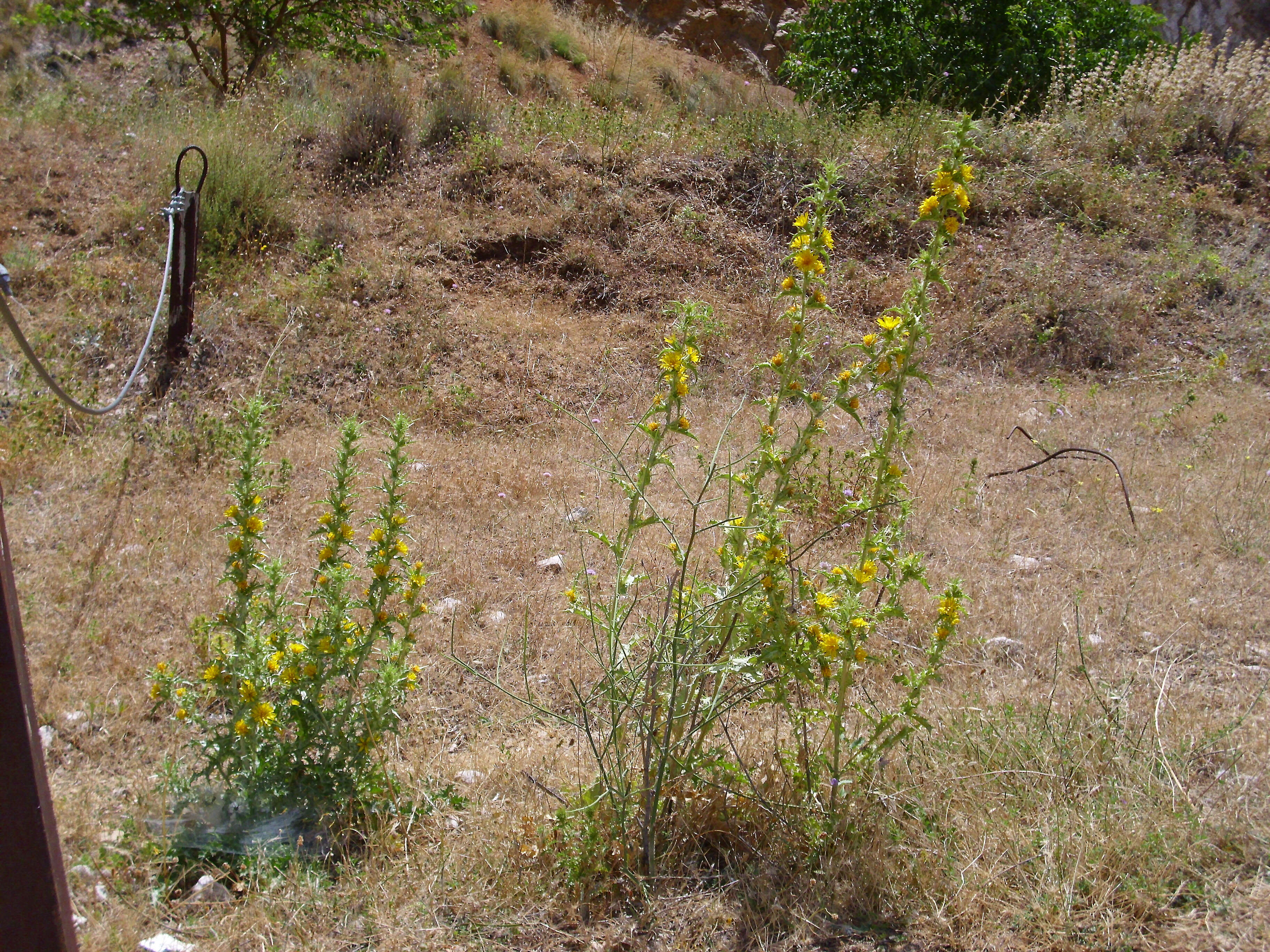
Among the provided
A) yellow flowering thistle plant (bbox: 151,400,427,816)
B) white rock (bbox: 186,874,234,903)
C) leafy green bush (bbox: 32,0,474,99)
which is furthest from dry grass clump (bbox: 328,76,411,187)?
white rock (bbox: 186,874,234,903)

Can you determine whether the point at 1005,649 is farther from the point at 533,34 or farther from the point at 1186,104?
the point at 533,34

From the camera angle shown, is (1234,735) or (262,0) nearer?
(1234,735)

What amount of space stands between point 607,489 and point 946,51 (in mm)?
7807

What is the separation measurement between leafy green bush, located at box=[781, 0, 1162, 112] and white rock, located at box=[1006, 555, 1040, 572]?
6870 millimetres

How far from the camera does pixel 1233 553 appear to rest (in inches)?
158

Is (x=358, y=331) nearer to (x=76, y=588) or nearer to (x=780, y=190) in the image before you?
(x=76, y=588)

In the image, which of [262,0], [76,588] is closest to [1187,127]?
[262,0]

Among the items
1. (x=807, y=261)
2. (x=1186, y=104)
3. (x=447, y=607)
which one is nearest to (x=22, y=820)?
(x=807, y=261)

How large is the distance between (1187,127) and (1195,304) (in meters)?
2.70

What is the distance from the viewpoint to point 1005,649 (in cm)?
338

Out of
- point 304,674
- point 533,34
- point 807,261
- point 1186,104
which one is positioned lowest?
point 304,674

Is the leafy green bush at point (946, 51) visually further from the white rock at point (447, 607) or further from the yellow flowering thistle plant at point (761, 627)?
the yellow flowering thistle plant at point (761, 627)

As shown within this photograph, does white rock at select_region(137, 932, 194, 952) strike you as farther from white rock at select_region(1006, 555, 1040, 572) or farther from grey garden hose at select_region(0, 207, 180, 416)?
white rock at select_region(1006, 555, 1040, 572)

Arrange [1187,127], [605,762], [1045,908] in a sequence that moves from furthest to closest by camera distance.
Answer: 1. [1187,127]
2. [605,762]
3. [1045,908]
